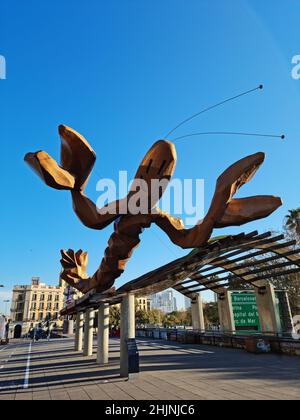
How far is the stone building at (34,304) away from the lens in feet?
285

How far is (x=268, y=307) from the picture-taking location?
1739cm

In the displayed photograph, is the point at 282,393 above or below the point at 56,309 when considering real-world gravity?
below

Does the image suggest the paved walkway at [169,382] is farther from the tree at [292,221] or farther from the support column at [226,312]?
the tree at [292,221]

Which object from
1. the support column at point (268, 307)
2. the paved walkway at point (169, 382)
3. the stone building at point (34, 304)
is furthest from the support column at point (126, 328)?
the stone building at point (34, 304)

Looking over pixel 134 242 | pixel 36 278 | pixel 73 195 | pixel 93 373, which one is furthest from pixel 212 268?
pixel 36 278

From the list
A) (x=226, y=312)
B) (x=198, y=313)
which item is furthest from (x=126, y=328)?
(x=198, y=313)

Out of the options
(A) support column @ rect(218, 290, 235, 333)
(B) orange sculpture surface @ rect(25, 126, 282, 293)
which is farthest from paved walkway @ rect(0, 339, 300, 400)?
(A) support column @ rect(218, 290, 235, 333)

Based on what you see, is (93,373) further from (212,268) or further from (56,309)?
(56,309)

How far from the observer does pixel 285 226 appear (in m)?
32.2

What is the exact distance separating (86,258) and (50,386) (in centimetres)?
727

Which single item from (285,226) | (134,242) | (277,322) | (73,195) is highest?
(285,226)

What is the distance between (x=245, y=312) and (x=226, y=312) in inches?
52.0
